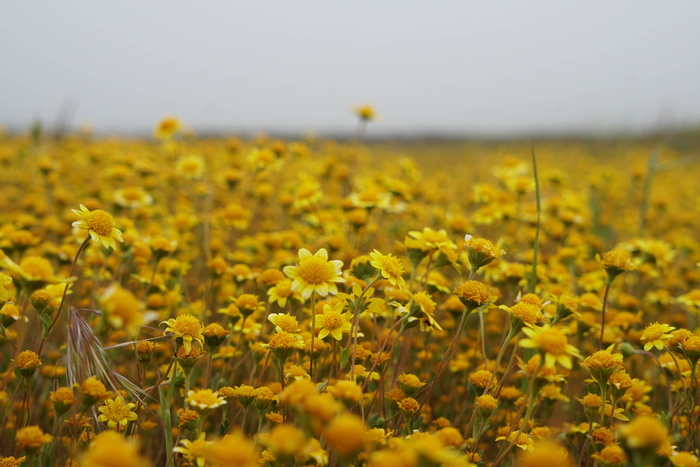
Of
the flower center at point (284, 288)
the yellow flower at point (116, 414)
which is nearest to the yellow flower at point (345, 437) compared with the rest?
A: the yellow flower at point (116, 414)

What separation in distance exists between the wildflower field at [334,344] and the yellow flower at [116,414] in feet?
0.03

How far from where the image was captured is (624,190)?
8633 mm

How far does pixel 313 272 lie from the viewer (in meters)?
1.85

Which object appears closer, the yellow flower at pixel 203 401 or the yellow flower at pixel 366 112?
the yellow flower at pixel 203 401

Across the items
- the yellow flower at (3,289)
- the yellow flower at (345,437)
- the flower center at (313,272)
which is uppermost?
the flower center at (313,272)

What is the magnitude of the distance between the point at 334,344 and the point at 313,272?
342mm

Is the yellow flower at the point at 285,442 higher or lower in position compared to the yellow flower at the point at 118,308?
lower

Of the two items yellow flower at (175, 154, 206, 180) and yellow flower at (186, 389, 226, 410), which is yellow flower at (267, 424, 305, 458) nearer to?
yellow flower at (186, 389, 226, 410)

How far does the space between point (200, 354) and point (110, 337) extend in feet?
3.67

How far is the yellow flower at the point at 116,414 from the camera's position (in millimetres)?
1779

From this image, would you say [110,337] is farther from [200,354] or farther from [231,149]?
[231,149]

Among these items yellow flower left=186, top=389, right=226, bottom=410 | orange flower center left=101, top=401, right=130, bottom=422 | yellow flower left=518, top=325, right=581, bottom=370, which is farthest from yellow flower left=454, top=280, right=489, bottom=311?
orange flower center left=101, top=401, right=130, bottom=422

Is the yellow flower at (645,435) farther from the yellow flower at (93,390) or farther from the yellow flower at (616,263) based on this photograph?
the yellow flower at (93,390)

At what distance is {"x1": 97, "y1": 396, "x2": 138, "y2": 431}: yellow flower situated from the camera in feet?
5.84
